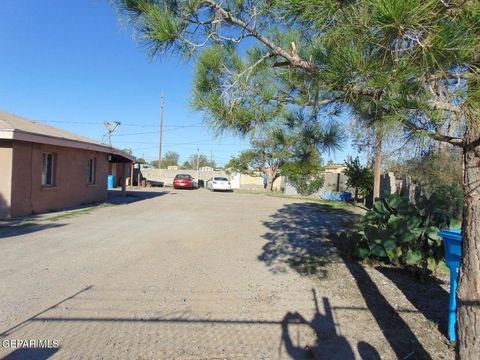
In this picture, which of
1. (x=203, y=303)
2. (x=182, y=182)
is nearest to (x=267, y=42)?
(x=203, y=303)

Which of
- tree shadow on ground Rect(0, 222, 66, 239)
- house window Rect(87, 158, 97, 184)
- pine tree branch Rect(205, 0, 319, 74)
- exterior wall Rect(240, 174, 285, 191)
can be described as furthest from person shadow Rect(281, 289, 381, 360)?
exterior wall Rect(240, 174, 285, 191)

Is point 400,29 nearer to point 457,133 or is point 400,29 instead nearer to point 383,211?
point 457,133

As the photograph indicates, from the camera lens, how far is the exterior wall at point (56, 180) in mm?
11992

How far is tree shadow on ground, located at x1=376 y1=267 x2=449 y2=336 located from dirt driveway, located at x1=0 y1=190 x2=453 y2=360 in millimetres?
29

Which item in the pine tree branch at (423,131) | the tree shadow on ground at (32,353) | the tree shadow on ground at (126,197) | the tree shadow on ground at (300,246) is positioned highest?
the pine tree branch at (423,131)

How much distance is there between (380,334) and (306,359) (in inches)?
40.2

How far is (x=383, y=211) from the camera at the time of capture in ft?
23.3

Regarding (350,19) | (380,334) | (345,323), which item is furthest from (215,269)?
(350,19)

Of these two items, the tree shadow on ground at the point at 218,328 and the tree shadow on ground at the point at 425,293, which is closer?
the tree shadow on ground at the point at 218,328

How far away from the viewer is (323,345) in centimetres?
384

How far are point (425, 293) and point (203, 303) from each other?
3152 mm

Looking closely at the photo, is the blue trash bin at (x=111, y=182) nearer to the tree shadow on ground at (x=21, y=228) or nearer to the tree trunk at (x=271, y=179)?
the tree trunk at (x=271, y=179)

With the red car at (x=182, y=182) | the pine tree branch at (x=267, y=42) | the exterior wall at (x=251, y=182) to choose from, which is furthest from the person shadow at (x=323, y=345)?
the exterior wall at (x=251, y=182)

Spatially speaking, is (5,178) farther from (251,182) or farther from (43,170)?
(251,182)
